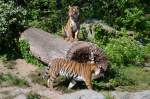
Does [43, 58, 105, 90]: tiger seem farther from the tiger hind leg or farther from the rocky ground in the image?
the rocky ground

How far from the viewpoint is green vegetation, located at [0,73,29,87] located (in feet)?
41.3

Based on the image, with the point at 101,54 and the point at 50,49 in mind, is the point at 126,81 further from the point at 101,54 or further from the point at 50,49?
the point at 50,49

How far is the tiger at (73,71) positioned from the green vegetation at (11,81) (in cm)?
79

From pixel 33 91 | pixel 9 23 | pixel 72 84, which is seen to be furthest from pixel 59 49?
pixel 9 23

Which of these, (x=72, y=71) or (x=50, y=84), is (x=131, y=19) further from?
(x=50, y=84)

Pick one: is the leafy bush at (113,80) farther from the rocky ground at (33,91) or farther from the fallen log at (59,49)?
the rocky ground at (33,91)

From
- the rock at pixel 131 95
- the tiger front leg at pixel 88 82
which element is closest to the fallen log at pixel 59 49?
the tiger front leg at pixel 88 82

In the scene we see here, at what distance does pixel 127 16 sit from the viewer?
17.1 metres

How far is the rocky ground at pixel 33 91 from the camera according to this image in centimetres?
1017

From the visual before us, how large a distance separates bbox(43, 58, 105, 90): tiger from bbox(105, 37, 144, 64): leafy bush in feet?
6.44

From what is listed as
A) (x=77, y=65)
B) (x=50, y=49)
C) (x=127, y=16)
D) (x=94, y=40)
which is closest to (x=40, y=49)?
(x=50, y=49)

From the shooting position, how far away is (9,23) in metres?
14.8

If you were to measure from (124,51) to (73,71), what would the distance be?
2.98m

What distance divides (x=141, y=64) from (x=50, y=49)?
3.03 metres
